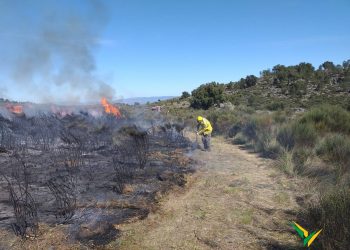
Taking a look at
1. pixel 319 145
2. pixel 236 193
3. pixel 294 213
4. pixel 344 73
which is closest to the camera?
pixel 294 213

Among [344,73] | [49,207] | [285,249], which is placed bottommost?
[285,249]

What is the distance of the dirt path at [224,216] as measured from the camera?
6289 mm

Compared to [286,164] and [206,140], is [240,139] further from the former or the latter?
[286,164]

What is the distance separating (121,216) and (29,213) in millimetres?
1674

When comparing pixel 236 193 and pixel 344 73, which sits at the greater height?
pixel 344 73

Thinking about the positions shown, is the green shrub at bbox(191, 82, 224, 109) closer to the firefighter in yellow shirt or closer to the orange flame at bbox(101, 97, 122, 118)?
the orange flame at bbox(101, 97, 122, 118)

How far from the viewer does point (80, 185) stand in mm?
9297

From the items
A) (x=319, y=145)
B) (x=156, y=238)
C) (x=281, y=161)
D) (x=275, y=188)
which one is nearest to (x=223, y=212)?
(x=156, y=238)

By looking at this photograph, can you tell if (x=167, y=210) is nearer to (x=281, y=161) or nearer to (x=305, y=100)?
(x=281, y=161)

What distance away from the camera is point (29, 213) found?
23.0ft

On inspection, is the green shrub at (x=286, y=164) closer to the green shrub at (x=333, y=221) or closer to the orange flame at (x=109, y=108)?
the green shrub at (x=333, y=221)

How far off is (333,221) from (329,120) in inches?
480

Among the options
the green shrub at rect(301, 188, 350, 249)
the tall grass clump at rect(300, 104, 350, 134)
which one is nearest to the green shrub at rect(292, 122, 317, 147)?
the tall grass clump at rect(300, 104, 350, 134)

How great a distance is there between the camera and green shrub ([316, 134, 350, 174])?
10664mm
